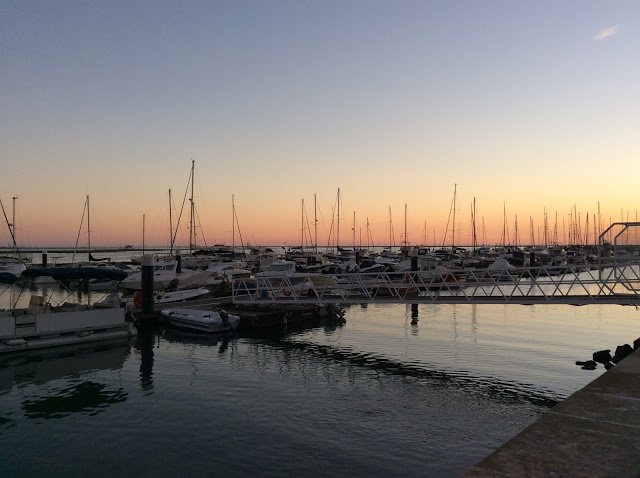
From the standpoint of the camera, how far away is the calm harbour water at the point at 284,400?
1302cm

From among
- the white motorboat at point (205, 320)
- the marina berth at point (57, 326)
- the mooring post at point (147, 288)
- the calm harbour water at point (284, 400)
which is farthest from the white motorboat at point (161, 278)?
the marina berth at point (57, 326)

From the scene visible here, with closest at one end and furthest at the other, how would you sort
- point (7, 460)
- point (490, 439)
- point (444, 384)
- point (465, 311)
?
point (7, 460)
point (490, 439)
point (444, 384)
point (465, 311)

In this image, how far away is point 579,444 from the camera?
942 centimetres

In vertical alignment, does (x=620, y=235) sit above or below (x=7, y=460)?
above

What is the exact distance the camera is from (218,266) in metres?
65.6

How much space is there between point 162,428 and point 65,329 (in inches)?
569

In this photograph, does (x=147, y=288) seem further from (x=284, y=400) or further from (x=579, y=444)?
(x=579, y=444)

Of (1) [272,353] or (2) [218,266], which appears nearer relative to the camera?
(1) [272,353]

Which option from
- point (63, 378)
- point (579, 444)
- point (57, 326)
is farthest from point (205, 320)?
point (579, 444)

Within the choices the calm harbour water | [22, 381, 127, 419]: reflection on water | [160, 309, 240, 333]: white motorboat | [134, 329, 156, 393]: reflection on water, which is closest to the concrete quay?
the calm harbour water

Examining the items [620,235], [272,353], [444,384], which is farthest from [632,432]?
[272,353]

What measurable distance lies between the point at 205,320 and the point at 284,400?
14.2 m

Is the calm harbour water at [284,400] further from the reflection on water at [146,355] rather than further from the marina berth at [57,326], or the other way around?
the marina berth at [57,326]

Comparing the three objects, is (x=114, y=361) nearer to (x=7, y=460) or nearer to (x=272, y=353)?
(x=272, y=353)
